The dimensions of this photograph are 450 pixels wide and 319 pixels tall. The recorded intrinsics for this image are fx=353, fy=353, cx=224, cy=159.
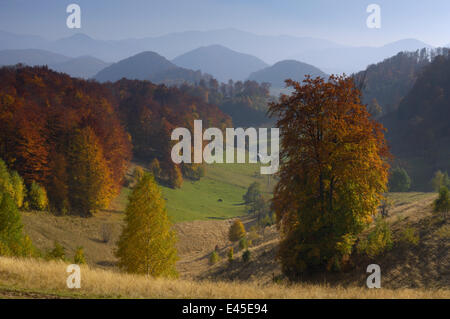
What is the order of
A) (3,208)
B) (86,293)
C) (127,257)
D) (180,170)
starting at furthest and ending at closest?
(180,170) < (3,208) < (127,257) < (86,293)

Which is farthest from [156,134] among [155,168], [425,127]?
[425,127]

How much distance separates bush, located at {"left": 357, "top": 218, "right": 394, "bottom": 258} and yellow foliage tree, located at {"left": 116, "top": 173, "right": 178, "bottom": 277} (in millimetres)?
13040

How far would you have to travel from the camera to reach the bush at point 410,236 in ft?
59.2

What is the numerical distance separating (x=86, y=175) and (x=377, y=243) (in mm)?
57040

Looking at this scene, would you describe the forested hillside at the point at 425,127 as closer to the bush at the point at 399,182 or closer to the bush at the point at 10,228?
the bush at the point at 399,182

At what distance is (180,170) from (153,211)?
82876mm

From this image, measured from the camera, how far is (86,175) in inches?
2537

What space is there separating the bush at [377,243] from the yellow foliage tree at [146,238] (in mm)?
13040

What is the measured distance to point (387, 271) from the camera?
1723 cm

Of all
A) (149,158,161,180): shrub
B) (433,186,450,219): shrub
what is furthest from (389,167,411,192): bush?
(433,186,450,219): shrub

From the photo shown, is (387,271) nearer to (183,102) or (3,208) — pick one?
(3,208)

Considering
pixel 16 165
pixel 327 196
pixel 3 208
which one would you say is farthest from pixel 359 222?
pixel 16 165

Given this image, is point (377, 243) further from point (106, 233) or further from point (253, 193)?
point (253, 193)

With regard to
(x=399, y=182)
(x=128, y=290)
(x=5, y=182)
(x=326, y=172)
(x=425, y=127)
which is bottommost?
(x=399, y=182)
